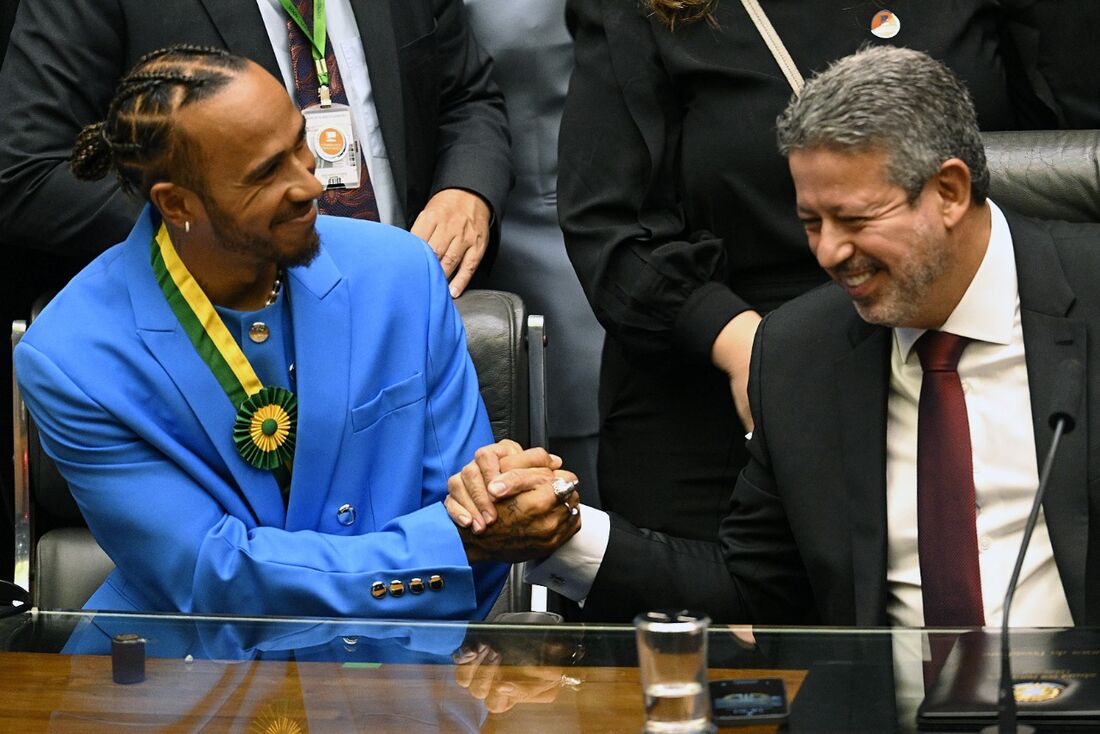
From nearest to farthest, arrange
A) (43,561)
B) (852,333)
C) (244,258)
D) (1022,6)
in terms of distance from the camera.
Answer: (852,333) → (244,258) → (1022,6) → (43,561)

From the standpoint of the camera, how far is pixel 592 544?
248 centimetres

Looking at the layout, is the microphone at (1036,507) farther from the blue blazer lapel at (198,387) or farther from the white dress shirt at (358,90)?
the white dress shirt at (358,90)

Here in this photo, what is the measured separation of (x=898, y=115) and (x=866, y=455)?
470mm

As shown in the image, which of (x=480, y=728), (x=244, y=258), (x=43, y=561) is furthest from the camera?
(x=43, y=561)

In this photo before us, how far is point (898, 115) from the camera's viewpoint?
7.01 ft

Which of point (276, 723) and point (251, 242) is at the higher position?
point (251, 242)

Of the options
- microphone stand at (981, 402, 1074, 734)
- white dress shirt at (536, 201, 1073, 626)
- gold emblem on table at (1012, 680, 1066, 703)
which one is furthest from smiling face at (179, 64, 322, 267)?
gold emblem on table at (1012, 680, 1066, 703)

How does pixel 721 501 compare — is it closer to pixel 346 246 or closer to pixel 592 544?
pixel 592 544

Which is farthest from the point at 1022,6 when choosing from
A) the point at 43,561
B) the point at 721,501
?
the point at 43,561

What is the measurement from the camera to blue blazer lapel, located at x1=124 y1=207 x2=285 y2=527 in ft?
8.21

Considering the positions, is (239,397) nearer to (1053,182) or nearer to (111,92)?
(111,92)

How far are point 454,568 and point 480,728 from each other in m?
0.76

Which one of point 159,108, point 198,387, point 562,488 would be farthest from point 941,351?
point 159,108

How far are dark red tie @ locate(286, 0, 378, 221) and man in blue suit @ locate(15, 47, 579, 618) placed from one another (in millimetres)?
491
